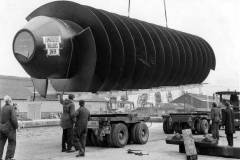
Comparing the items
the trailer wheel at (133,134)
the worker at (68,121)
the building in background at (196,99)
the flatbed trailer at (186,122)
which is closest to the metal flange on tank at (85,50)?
the worker at (68,121)

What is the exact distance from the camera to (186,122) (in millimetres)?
15680

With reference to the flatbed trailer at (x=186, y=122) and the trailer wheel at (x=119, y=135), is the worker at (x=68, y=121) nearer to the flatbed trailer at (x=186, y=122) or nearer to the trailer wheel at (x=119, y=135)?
the trailer wheel at (x=119, y=135)

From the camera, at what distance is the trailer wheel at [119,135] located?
11023 millimetres

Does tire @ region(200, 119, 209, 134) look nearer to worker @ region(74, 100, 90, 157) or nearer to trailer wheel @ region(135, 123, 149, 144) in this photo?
trailer wheel @ region(135, 123, 149, 144)

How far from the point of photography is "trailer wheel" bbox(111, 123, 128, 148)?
434 inches

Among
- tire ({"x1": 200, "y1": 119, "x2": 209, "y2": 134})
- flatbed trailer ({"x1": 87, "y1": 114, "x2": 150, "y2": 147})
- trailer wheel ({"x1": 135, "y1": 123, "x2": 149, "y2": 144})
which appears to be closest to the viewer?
flatbed trailer ({"x1": 87, "y1": 114, "x2": 150, "y2": 147})

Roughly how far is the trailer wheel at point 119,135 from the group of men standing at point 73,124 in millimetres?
1195

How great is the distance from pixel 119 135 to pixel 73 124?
1.62 m

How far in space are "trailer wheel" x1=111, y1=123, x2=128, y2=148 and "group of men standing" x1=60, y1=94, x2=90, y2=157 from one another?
119 centimetres

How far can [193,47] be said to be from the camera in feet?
51.4

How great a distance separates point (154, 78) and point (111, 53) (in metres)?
3.19

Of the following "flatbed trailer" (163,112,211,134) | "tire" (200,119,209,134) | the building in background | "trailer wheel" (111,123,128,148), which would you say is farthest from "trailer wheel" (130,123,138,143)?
the building in background

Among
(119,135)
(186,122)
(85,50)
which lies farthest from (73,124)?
(186,122)

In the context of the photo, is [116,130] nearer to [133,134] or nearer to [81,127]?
[133,134]
